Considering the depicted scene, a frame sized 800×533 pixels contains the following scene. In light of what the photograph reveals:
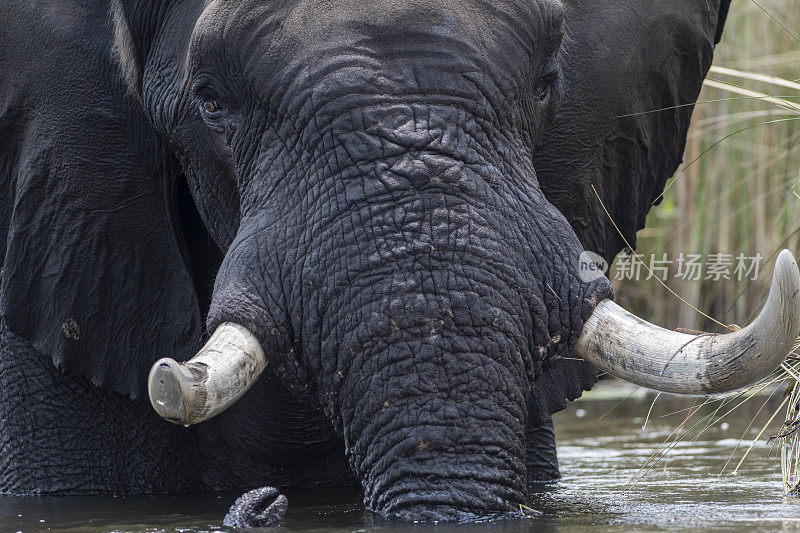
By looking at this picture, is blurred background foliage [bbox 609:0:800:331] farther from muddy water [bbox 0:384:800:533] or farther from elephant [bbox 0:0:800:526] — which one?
elephant [bbox 0:0:800:526]

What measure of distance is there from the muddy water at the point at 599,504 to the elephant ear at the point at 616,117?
1.72 ft

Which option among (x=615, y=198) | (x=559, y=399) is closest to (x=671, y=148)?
(x=615, y=198)

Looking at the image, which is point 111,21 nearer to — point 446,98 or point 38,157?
point 38,157

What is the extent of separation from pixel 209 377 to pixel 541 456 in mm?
2503

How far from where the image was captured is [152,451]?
6.06 meters

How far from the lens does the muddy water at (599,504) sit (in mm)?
4504

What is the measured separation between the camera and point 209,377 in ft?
13.4

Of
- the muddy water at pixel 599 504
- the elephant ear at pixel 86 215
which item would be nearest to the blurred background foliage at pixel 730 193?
the muddy water at pixel 599 504

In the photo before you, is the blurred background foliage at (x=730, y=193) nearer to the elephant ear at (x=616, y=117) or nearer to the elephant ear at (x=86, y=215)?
the elephant ear at (x=616, y=117)

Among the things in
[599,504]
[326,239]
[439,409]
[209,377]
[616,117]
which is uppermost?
[616,117]

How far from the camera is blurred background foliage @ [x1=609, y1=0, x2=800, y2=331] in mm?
10047

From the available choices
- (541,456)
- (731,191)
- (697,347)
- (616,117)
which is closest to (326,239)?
(697,347)

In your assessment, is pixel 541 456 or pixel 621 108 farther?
pixel 541 456

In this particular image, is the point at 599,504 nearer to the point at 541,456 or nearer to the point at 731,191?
the point at 541,456
